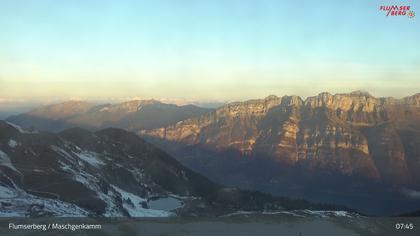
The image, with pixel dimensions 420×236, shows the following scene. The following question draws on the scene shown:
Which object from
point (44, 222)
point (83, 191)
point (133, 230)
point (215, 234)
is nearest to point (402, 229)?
point (215, 234)

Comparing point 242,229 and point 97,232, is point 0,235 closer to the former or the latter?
point 97,232

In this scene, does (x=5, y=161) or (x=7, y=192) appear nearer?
(x=7, y=192)
